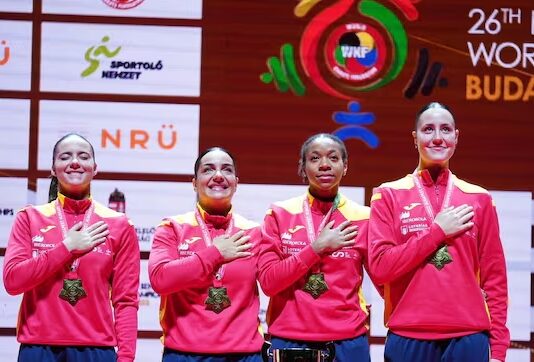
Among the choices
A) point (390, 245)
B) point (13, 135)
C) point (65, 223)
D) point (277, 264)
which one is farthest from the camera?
point (13, 135)

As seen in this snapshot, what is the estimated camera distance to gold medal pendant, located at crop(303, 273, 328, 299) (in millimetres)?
3996

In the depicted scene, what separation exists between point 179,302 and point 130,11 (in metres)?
2.38

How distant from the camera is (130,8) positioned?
5.64m

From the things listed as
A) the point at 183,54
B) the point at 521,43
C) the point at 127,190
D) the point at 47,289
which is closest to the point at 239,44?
the point at 183,54

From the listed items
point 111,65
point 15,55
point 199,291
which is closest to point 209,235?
point 199,291

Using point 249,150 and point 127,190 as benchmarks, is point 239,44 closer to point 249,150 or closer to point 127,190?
point 249,150

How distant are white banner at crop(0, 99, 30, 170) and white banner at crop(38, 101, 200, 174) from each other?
104mm

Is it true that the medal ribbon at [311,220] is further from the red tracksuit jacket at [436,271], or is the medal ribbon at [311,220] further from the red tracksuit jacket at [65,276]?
the red tracksuit jacket at [65,276]

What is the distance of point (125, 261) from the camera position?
4.04 meters

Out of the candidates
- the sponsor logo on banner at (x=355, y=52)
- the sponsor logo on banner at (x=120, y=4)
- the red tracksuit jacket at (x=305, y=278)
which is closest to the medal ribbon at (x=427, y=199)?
the red tracksuit jacket at (x=305, y=278)

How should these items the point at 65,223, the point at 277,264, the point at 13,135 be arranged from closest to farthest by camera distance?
the point at 277,264 → the point at 65,223 → the point at 13,135

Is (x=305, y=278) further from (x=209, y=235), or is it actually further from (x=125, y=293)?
(x=125, y=293)

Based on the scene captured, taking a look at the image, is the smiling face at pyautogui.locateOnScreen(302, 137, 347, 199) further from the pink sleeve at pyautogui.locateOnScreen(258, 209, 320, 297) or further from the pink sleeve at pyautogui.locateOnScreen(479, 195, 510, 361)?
the pink sleeve at pyautogui.locateOnScreen(479, 195, 510, 361)

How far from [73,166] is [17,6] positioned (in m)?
2.01
